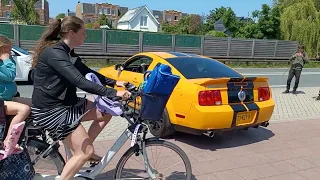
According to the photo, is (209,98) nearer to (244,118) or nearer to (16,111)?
(244,118)

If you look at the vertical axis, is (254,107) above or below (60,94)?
below

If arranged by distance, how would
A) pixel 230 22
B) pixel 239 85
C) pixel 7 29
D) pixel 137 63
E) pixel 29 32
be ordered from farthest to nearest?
pixel 230 22, pixel 29 32, pixel 7 29, pixel 137 63, pixel 239 85

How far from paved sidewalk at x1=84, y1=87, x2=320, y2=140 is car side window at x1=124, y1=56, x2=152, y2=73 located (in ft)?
3.52

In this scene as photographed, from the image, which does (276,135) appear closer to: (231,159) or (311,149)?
(311,149)

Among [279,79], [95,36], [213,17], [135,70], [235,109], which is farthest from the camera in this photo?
[213,17]

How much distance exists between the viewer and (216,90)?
489 centimetres

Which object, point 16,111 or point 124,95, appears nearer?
point 124,95

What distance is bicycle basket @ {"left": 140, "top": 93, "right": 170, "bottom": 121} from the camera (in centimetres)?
278

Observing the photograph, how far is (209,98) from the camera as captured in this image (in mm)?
4867

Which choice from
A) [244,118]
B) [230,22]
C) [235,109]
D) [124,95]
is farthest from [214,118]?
[230,22]

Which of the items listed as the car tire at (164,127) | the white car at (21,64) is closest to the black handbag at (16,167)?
the car tire at (164,127)

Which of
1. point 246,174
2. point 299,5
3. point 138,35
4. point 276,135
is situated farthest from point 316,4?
point 246,174

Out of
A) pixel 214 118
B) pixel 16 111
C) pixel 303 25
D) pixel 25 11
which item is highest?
pixel 25 11

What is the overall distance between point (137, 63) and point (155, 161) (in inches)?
146
